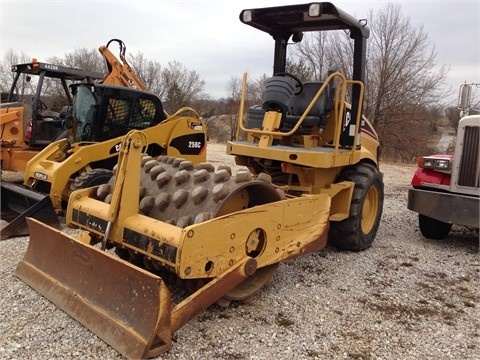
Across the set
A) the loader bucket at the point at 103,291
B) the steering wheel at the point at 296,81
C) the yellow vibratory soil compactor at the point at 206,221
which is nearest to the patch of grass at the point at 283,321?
the yellow vibratory soil compactor at the point at 206,221

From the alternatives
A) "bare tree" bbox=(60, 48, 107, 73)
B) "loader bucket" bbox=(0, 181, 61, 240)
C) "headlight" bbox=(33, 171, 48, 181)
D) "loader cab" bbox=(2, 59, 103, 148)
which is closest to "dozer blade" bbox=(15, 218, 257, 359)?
"loader bucket" bbox=(0, 181, 61, 240)

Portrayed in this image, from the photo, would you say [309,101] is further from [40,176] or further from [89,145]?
[40,176]

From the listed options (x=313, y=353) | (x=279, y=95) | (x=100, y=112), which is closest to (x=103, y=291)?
(x=313, y=353)

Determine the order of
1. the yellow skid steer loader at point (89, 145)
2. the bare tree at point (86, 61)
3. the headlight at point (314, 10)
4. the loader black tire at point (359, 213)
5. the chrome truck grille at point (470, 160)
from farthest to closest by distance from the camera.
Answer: the bare tree at point (86, 61) < the yellow skid steer loader at point (89, 145) < the chrome truck grille at point (470, 160) < the loader black tire at point (359, 213) < the headlight at point (314, 10)

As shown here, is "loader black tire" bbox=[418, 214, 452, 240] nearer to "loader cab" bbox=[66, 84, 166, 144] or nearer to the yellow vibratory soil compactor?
the yellow vibratory soil compactor

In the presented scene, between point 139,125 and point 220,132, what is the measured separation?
1100 inches

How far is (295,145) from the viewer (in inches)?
211

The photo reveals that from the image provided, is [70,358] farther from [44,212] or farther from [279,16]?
[279,16]

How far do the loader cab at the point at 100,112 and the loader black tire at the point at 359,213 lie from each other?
3.83m

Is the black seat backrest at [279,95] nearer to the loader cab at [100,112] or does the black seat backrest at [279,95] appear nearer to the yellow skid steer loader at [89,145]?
the yellow skid steer loader at [89,145]

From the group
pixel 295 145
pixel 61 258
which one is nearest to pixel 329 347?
pixel 61 258

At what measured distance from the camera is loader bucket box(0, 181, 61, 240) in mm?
5711

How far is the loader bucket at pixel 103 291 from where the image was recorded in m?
2.92

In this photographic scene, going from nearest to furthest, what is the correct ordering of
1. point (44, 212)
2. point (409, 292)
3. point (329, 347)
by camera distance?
point (329, 347), point (409, 292), point (44, 212)
